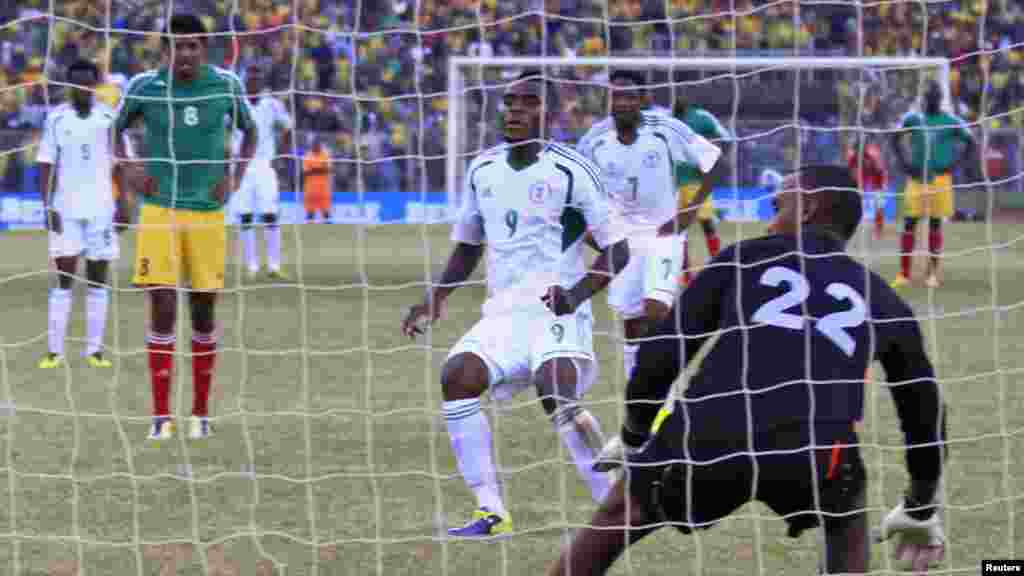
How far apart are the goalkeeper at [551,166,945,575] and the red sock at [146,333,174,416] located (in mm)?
3898

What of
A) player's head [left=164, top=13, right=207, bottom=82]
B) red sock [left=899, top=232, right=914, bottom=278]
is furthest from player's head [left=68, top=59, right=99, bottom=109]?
red sock [left=899, top=232, right=914, bottom=278]

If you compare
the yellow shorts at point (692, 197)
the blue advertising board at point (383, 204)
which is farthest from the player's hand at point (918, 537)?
the blue advertising board at point (383, 204)

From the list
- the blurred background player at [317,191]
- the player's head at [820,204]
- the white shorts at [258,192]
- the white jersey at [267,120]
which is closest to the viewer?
the player's head at [820,204]

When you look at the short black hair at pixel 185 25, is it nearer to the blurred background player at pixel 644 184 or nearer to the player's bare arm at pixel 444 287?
the player's bare arm at pixel 444 287

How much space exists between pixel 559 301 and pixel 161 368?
8.53ft

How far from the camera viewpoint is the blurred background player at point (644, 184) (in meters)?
8.98

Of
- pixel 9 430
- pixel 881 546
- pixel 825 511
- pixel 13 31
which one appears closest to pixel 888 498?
pixel 881 546

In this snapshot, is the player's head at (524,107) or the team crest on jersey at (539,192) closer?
the player's head at (524,107)

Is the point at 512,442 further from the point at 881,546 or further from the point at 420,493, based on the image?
the point at 881,546

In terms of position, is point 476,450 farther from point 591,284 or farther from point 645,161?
point 645,161

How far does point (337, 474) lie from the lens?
7352mm

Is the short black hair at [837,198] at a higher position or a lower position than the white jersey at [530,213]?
lower

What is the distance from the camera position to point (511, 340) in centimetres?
644

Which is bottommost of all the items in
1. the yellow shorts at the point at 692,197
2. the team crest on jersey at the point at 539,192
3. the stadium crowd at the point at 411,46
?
the team crest on jersey at the point at 539,192
